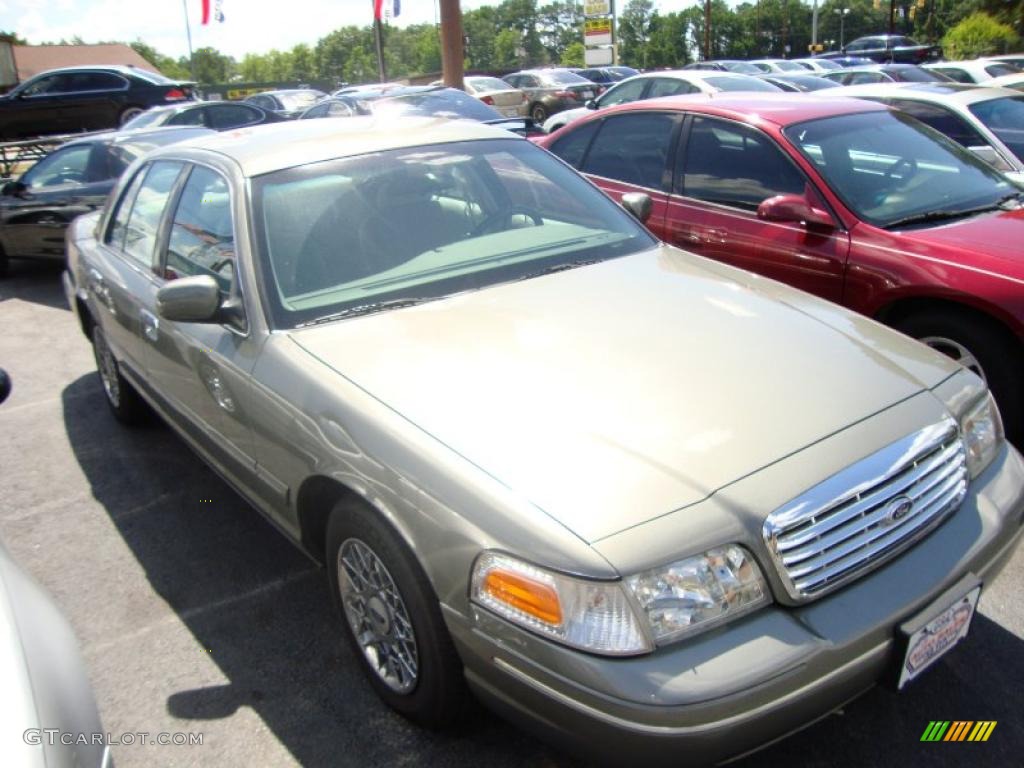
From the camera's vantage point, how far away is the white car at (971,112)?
6.57 meters

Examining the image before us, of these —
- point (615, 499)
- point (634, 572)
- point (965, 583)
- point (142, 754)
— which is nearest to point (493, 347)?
point (615, 499)

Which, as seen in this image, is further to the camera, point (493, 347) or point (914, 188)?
point (914, 188)

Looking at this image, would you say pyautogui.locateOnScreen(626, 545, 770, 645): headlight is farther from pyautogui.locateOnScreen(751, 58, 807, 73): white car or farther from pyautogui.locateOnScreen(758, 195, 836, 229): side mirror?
pyautogui.locateOnScreen(751, 58, 807, 73): white car

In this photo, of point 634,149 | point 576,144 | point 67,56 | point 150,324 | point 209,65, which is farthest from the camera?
point 209,65

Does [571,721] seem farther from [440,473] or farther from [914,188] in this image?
[914,188]

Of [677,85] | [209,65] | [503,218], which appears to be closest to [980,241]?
[503,218]

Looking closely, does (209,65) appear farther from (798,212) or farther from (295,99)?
(798,212)

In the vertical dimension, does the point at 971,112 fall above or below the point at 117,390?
above

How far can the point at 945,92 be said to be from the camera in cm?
708

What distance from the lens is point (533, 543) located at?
1.93 metres

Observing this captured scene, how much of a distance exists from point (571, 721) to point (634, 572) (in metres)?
0.36

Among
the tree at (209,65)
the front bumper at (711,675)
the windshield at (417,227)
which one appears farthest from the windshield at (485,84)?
the tree at (209,65)

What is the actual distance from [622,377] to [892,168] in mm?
2906

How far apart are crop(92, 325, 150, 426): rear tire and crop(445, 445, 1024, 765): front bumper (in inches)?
129
